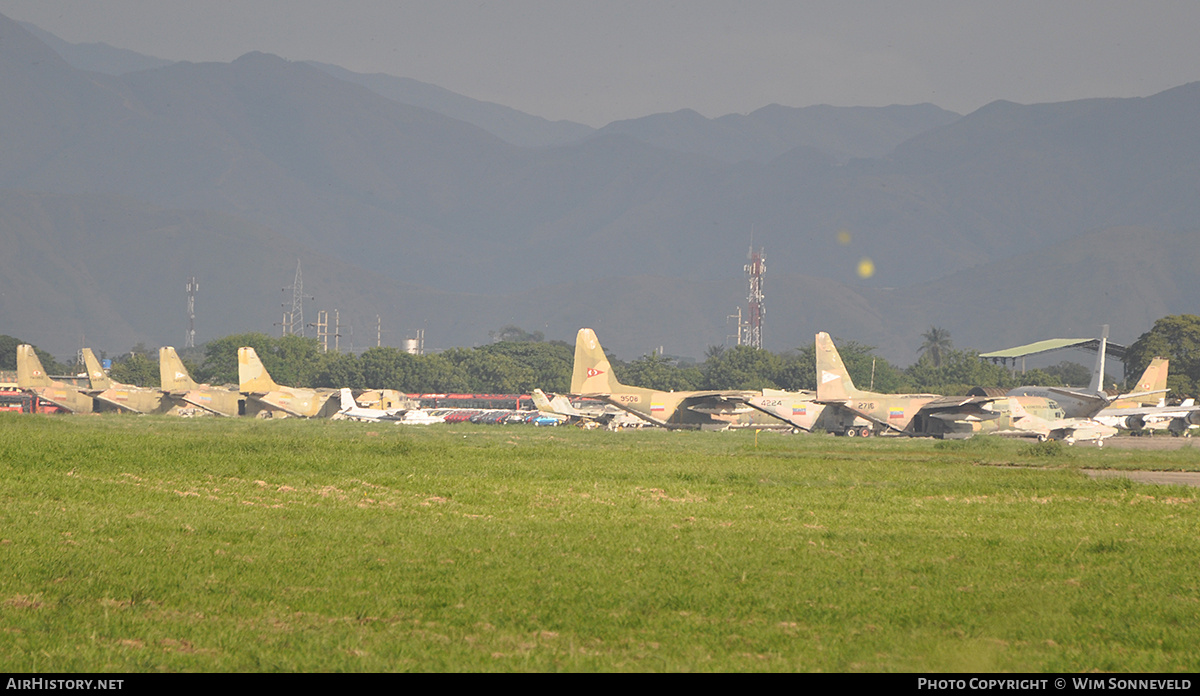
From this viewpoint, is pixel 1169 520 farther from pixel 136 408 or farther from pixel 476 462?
pixel 136 408

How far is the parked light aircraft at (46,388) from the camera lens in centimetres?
8844

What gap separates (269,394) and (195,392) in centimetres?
638

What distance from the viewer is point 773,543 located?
17.7m

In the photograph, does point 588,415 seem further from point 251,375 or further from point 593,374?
point 251,375

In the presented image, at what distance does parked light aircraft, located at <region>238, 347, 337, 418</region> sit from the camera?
8188 cm

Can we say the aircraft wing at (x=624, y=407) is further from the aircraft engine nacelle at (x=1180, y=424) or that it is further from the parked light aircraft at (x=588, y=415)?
the aircraft engine nacelle at (x=1180, y=424)

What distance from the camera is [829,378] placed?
61.8 meters

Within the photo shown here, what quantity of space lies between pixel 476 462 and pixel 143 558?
17544 mm

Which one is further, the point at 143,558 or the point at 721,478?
the point at 721,478

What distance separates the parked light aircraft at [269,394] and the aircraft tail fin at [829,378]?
134 ft

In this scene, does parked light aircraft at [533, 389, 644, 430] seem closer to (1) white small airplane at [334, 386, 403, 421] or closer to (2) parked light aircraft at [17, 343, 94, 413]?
(1) white small airplane at [334, 386, 403, 421]

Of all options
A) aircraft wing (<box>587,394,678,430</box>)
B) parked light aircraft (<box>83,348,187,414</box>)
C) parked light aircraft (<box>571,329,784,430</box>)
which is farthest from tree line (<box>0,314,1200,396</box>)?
aircraft wing (<box>587,394,678,430</box>)

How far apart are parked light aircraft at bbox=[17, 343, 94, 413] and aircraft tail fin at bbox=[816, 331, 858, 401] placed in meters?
60.1
